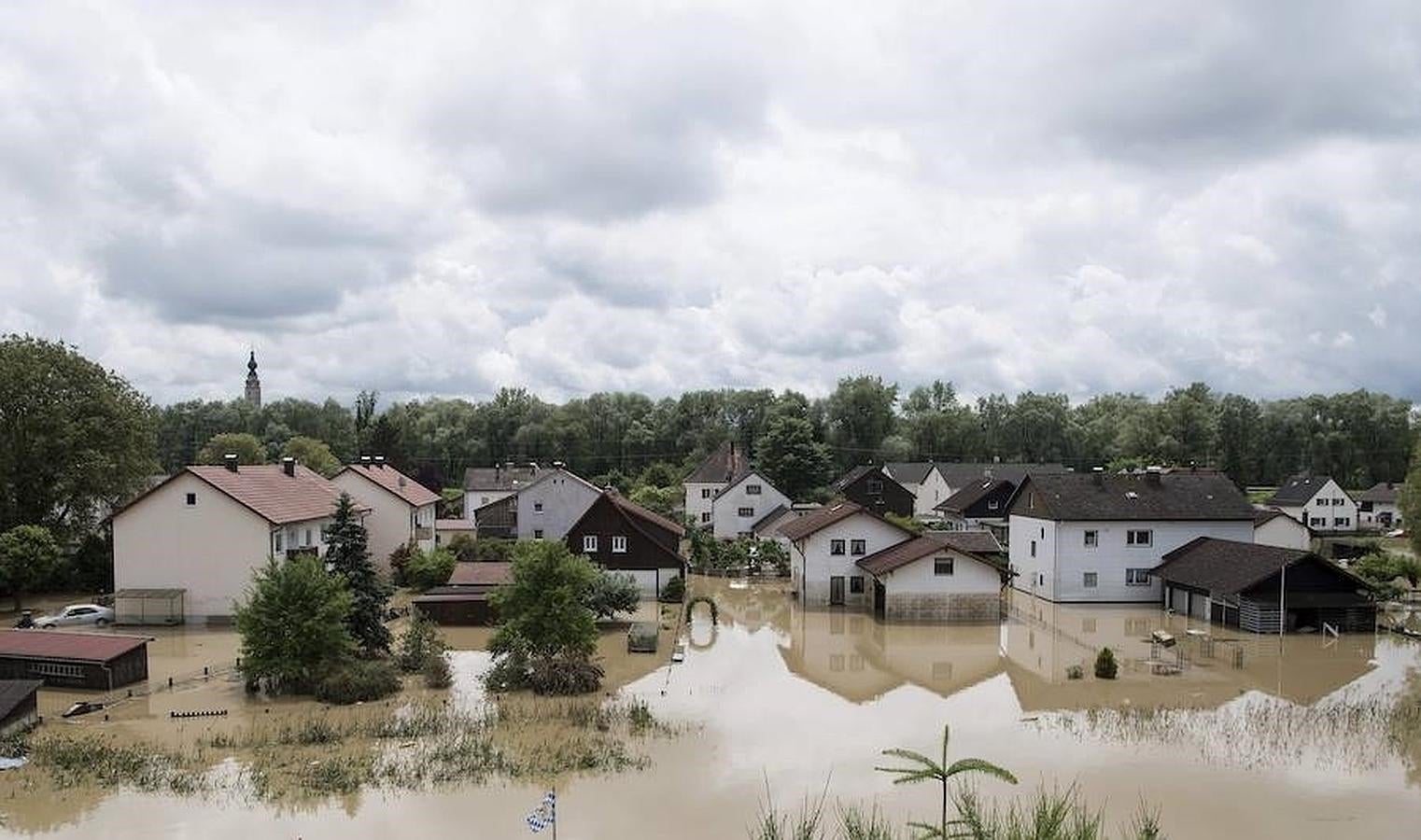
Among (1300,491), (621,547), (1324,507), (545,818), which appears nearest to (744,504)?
(621,547)

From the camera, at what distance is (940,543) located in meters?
36.5

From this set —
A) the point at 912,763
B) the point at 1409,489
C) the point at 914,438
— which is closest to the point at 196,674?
the point at 912,763

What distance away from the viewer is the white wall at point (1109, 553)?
3959cm

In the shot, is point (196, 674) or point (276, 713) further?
point (196, 674)

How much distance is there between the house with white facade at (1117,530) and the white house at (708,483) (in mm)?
29736

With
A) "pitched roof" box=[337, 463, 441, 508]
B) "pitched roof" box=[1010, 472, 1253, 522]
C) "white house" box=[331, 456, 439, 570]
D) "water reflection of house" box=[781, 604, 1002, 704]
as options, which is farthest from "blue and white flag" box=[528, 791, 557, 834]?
"pitched roof" box=[337, 463, 441, 508]

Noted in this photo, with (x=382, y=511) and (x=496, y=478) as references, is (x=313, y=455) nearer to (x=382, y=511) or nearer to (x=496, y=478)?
(x=496, y=478)

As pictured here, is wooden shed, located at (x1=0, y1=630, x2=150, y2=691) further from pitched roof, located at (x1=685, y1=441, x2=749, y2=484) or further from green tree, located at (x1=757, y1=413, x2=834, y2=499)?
green tree, located at (x1=757, y1=413, x2=834, y2=499)

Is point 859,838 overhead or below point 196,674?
overhead

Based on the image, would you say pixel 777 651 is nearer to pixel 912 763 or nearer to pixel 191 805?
pixel 912 763

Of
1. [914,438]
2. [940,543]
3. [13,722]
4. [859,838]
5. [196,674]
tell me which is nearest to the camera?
[859,838]

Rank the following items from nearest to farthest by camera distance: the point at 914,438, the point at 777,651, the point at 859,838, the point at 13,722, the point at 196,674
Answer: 1. the point at 859,838
2. the point at 13,722
3. the point at 196,674
4. the point at 777,651
5. the point at 914,438

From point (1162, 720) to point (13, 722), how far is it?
80.7 feet

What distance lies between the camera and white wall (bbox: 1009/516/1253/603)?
130 ft
